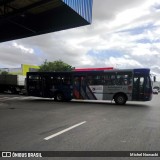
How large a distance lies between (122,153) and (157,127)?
4.11 meters

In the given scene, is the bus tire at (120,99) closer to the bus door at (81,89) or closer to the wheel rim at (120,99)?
the wheel rim at (120,99)

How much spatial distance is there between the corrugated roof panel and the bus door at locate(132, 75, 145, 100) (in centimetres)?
641

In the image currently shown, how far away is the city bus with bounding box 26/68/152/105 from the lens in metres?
19.8

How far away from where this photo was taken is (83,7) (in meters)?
20.2

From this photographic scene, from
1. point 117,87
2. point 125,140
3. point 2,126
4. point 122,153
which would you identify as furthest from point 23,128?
point 117,87

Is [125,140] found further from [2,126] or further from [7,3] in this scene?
[7,3]

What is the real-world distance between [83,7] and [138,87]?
7.74m

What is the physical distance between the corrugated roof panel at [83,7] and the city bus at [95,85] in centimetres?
475

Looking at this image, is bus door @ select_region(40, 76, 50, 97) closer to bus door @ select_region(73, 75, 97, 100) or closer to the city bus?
the city bus

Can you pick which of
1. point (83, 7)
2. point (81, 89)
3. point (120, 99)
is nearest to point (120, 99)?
point (120, 99)

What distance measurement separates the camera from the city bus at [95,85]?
19797 mm

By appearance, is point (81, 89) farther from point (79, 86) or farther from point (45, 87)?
point (45, 87)

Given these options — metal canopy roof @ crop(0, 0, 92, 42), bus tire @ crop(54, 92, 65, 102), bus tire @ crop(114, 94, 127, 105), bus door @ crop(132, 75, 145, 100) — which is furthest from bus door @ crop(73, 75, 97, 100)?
metal canopy roof @ crop(0, 0, 92, 42)

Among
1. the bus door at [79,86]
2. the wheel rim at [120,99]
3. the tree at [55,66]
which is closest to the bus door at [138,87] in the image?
the wheel rim at [120,99]
